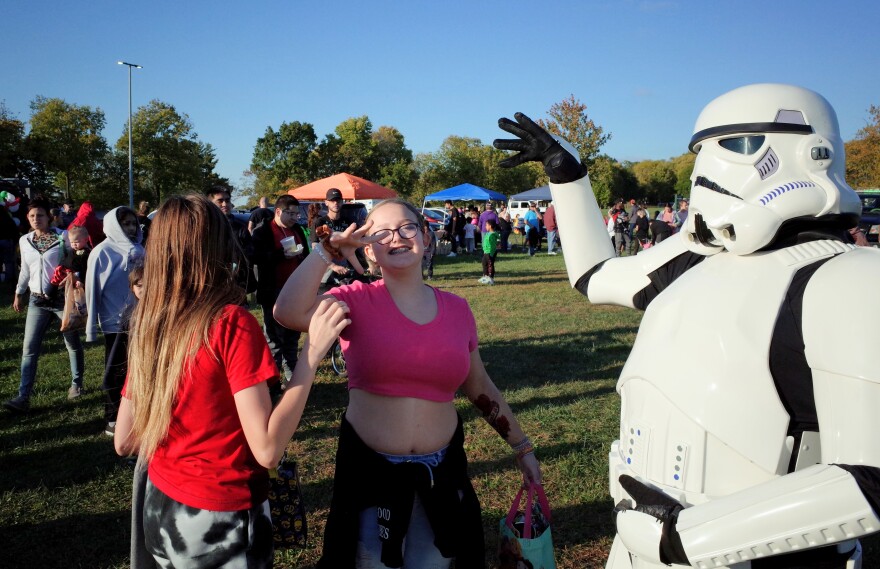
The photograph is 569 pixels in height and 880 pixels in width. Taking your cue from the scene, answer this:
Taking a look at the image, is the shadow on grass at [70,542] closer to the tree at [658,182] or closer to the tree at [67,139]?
the tree at [67,139]

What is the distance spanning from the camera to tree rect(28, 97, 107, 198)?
32031 mm

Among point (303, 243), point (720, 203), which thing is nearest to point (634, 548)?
point (720, 203)

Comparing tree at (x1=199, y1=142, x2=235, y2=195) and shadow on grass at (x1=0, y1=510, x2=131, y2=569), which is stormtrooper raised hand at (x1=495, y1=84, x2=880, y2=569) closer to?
shadow on grass at (x1=0, y1=510, x2=131, y2=569)

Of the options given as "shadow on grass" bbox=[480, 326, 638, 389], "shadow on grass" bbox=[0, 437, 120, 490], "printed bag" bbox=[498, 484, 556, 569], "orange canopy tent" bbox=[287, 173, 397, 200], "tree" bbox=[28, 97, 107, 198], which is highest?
"tree" bbox=[28, 97, 107, 198]

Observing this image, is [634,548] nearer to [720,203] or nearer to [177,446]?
[720,203]

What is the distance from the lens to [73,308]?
5719 mm

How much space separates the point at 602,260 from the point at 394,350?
91 cm

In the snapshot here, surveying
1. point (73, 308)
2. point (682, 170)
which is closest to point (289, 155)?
point (682, 170)

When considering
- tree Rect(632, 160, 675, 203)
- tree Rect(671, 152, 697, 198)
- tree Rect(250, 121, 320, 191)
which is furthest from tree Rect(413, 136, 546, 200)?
tree Rect(632, 160, 675, 203)

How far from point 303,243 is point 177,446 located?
5.05 m

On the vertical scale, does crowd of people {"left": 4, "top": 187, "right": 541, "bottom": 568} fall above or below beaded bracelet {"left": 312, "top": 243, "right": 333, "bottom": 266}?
below

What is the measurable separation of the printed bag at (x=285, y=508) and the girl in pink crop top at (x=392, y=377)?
0.16m

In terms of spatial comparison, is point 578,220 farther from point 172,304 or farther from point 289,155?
point 289,155

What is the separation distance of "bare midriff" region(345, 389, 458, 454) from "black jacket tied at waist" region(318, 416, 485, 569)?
4 cm
